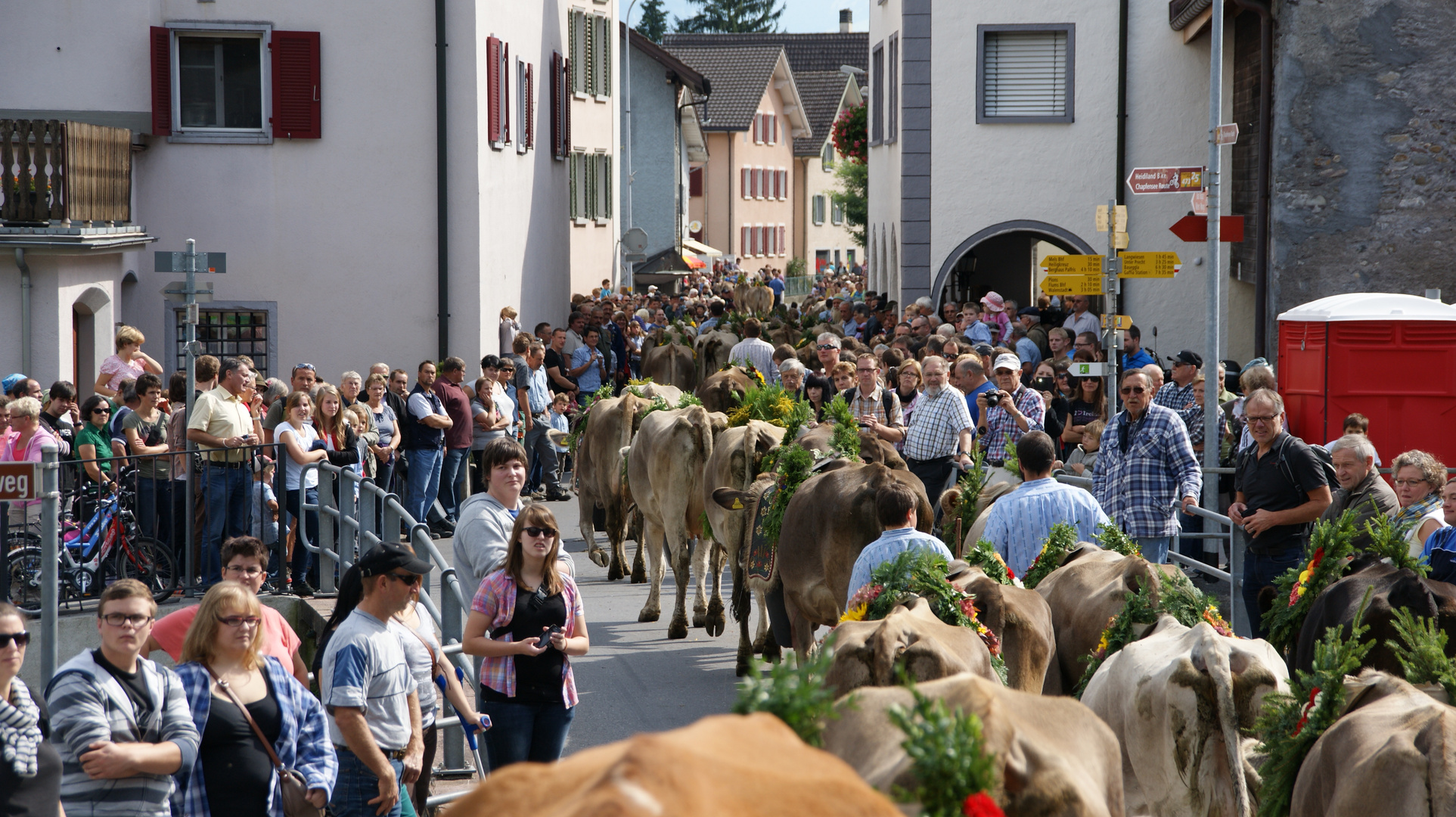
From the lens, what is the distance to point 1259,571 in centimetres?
943

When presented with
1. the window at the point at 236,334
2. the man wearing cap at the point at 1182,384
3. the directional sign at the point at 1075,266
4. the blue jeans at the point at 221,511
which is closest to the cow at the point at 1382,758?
the blue jeans at the point at 221,511

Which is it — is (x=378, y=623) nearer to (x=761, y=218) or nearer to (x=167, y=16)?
(x=167, y=16)

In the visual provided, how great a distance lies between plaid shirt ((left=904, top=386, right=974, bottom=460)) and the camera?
463 inches

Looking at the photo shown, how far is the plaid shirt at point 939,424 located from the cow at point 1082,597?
4.18m

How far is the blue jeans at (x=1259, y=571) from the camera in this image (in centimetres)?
930

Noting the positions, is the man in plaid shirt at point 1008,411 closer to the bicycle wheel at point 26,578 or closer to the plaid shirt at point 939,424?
the plaid shirt at point 939,424

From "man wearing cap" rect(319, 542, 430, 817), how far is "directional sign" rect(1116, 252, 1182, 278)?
960 centimetres

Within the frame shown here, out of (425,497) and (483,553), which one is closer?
(483,553)

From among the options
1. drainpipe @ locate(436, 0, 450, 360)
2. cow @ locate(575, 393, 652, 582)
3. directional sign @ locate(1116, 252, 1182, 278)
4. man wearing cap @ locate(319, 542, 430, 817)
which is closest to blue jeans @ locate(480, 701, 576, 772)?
man wearing cap @ locate(319, 542, 430, 817)

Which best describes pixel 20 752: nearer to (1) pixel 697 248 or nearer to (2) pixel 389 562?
(2) pixel 389 562

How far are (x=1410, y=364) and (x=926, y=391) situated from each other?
428 centimetres

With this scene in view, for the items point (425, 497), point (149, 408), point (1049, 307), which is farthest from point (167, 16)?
point (1049, 307)

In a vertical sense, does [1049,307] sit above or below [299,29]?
below

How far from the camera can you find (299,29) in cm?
1916
